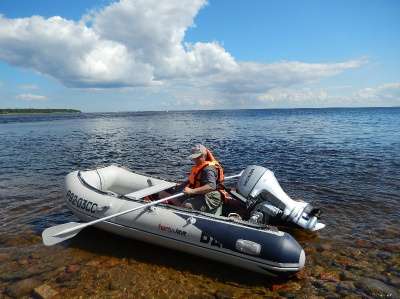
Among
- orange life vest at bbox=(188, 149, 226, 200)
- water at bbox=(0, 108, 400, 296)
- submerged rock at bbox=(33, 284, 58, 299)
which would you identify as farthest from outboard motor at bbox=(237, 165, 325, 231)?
submerged rock at bbox=(33, 284, 58, 299)

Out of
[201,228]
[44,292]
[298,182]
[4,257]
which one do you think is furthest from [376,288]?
[298,182]

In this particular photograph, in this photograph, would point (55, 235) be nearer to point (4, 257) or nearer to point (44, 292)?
point (44, 292)

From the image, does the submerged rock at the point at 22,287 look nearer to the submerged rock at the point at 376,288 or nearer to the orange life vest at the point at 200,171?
the orange life vest at the point at 200,171

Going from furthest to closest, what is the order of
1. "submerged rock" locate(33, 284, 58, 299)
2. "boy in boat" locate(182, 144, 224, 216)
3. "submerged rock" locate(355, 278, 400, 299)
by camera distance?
"boy in boat" locate(182, 144, 224, 216) → "submerged rock" locate(33, 284, 58, 299) → "submerged rock" locate(355, 278, 400, 299)

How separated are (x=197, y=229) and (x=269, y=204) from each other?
5.33 ft

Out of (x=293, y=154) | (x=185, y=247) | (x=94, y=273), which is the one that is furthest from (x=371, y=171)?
(x=94, y=273)

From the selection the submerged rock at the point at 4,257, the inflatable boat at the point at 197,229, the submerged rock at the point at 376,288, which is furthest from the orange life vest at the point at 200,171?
the submerged rock at the point at 4,257

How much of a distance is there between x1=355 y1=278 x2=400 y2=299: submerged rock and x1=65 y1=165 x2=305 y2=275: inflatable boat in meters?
0.99

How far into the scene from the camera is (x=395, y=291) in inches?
197

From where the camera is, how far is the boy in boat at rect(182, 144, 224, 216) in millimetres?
6477

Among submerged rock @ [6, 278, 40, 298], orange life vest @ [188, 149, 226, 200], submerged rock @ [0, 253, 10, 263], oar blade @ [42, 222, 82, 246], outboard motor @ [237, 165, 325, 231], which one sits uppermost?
orange life vest @ [188, 149, 226, 200]

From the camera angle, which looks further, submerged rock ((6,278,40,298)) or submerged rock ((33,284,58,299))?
submerged rock ((6,278,40,298))

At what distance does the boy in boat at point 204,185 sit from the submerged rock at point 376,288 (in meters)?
2.81

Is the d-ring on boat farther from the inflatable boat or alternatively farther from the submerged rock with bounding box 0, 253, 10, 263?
the submerged rock with bounding box 0, 253, 10, 263
